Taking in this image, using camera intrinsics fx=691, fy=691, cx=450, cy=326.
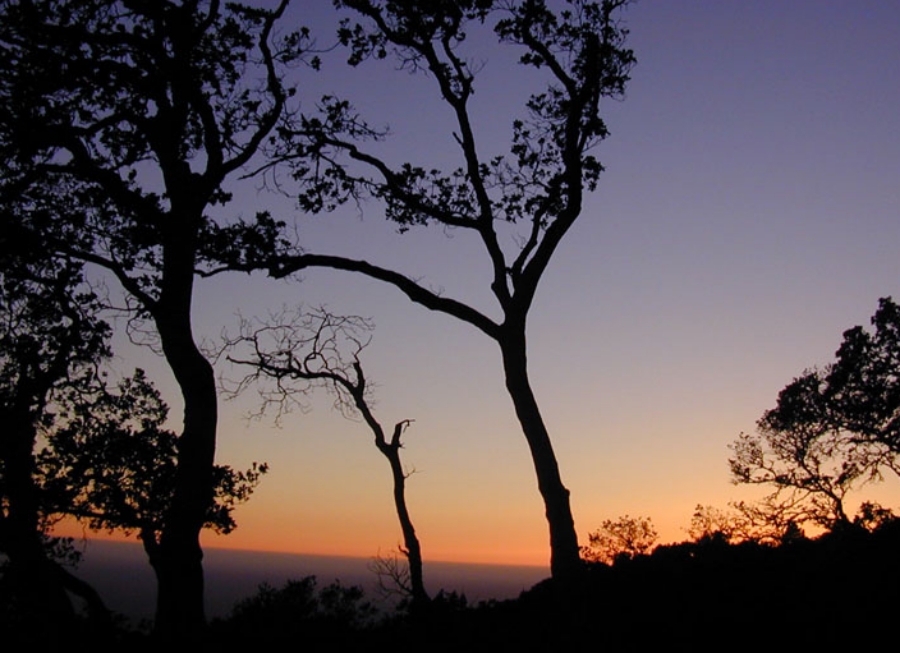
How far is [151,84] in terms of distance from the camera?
12930 mm

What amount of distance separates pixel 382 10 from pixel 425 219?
507cm

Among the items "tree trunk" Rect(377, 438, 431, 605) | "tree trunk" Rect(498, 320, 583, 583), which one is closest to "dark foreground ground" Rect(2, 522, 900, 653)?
"tree trunk" Rect(498, 320, 583, 583)

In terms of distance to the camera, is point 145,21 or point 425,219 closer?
point 145,21

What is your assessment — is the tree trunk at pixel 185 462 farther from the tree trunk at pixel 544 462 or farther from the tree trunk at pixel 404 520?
the tree trunk at pixel 404 520

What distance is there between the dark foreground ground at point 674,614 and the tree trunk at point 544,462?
21.3 inches

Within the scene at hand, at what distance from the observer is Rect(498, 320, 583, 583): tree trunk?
12.7 m

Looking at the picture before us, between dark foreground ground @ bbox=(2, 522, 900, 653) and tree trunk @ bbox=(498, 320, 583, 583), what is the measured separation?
0.54m

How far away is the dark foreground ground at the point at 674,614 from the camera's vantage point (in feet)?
26.3

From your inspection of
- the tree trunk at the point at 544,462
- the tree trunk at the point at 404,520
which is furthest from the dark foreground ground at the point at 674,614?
the tree trunk at the point at 404,520

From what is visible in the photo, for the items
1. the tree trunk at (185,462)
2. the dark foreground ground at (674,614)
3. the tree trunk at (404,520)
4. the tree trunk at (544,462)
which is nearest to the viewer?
the dark foreground ground at (674,614)

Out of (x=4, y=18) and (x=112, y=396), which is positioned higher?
(x=4, y=18)

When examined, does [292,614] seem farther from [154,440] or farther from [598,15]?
[598,15]

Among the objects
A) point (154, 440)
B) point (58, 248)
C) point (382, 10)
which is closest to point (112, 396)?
point (154, 440)

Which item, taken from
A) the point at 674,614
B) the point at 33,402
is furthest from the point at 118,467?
the point at 674,614
